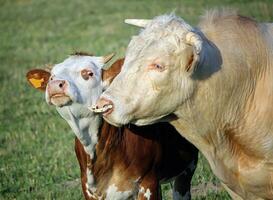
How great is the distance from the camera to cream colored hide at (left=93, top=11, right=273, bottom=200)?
5660 millimetres

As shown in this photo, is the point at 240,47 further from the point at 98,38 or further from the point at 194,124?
the point at 98,38

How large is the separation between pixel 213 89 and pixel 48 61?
42.3ft

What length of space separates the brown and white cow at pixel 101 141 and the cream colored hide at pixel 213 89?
0.81 metres

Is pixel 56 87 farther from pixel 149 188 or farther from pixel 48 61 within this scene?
pixel 48 61

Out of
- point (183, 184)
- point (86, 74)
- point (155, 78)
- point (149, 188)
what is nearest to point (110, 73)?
point (86, 74)

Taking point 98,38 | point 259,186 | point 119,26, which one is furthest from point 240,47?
point 119,26

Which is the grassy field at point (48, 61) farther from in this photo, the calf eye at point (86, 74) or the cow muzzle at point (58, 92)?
the cow muzzle at point (58, 92)

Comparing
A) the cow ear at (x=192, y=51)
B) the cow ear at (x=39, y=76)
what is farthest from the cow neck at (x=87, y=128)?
the cow ear at (x=192, y=51)

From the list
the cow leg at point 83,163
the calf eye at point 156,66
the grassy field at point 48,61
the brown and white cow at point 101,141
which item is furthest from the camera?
the grassy field at point 48,61

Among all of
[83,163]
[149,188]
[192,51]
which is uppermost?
[192,51]

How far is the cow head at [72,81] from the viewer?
21.0ft

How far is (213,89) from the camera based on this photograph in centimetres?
590

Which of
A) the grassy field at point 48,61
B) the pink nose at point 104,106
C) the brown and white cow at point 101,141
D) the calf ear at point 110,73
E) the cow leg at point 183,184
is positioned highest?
the pink nose at point 104,106

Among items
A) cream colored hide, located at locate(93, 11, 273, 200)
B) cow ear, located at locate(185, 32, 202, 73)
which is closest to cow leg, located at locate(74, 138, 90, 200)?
cream colored hide, located at locate(93, 11, 273, 200)
